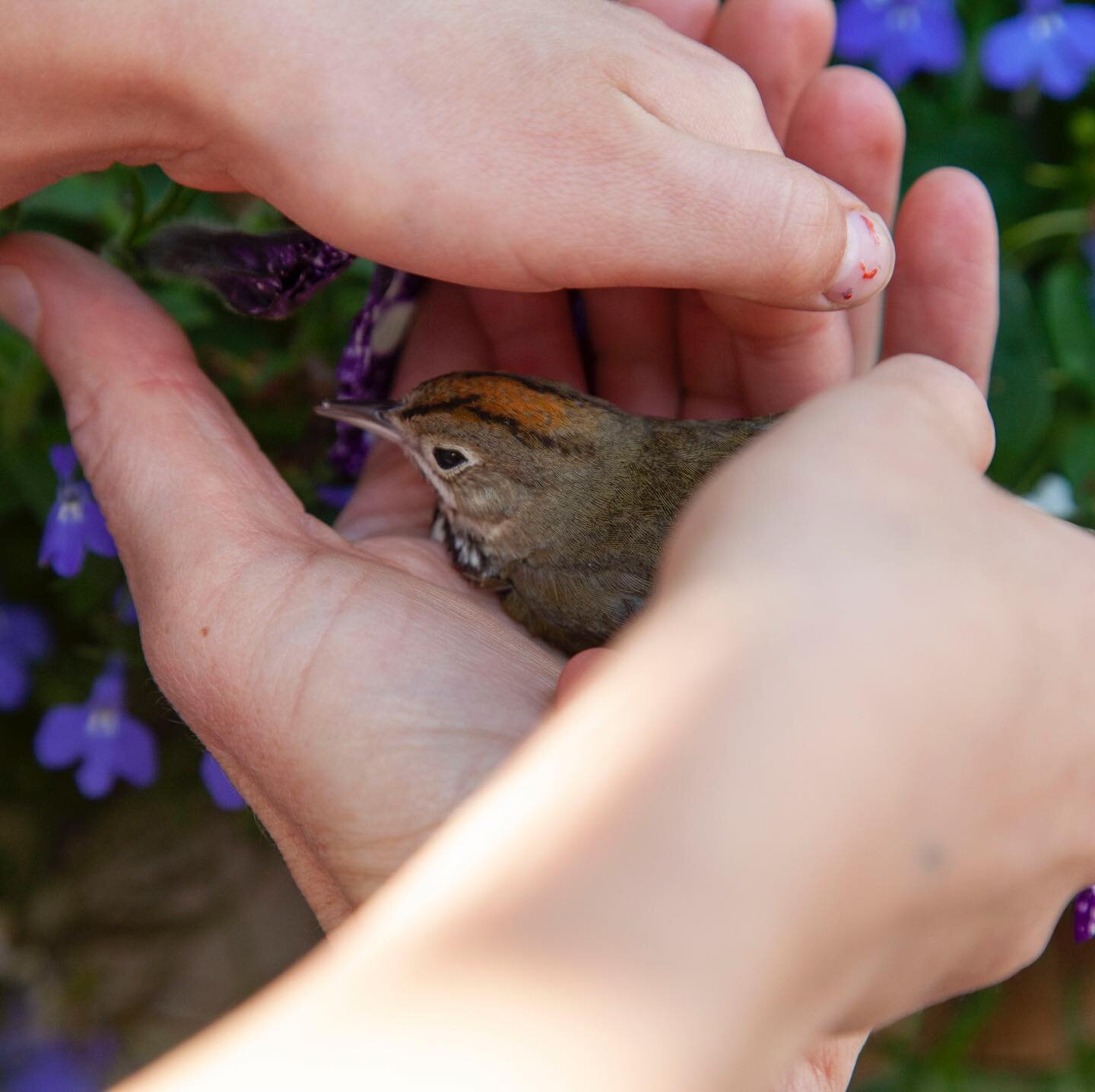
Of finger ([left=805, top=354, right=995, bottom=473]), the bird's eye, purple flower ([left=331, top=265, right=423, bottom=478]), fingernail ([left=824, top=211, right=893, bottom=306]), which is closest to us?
finger ([left=805, top=354, right=995, bottom=473])

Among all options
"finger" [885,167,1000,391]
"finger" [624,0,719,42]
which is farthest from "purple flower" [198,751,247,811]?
"finger" [624,0,719,42]

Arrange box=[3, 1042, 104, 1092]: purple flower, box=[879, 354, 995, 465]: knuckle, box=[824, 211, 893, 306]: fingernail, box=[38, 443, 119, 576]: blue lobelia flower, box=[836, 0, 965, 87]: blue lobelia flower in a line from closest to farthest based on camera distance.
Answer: box=[879, 354, 995, 465]: knuckle
box=[824, 211, 893, 306]: fingernail
box=[38, 443, 119, 576]: blue lobelia flower
box=[836, 0, 965, 87]: blue lobelia flower
box=[3, 1042, 104, 1092]: purple flower

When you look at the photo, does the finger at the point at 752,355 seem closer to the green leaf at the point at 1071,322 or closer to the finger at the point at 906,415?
the green leaf at the point at 1071,322

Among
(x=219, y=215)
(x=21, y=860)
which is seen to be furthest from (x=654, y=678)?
(x=21, y=860)

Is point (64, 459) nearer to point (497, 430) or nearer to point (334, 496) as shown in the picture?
point (334, 496)

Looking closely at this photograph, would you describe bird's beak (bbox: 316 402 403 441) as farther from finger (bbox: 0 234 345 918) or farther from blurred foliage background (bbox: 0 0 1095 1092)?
finger (bbox: 0 234 345 918)

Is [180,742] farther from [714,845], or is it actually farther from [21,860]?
[714,845]

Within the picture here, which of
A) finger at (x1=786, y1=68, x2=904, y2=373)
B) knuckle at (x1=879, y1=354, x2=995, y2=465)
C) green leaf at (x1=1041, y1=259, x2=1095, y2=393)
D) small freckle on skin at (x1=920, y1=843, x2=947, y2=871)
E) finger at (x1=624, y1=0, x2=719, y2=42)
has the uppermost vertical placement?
finger at (x1=624, y1=0, x2=719, y2=42)

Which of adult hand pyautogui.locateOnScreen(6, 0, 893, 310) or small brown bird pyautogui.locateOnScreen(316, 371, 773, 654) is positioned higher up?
adult hand pyautogui.locateOnScreen(6, 0, 893, 310)
